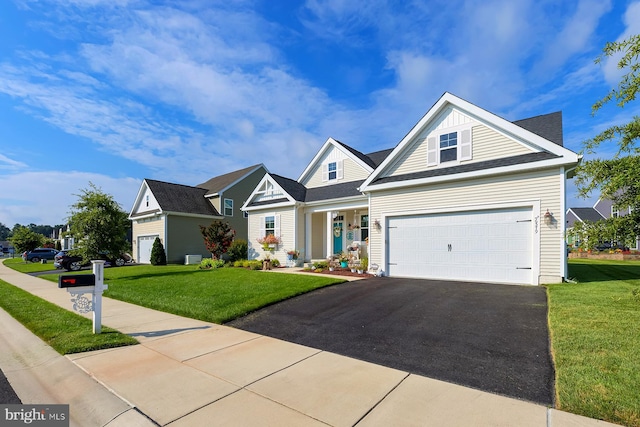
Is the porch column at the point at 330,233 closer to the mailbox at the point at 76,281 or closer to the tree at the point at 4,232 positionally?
the mailbox at the point at 76,281

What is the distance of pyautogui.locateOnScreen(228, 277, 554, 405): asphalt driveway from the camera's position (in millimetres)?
3814

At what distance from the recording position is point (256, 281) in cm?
1071

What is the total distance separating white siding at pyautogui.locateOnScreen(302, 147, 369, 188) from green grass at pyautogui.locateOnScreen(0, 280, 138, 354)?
12.7 m

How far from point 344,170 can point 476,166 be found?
25.3ft

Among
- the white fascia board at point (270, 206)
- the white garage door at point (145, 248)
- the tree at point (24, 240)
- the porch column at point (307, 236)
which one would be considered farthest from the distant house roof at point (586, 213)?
the tree at point (24, 240)

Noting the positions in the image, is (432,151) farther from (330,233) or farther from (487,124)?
(330,233)

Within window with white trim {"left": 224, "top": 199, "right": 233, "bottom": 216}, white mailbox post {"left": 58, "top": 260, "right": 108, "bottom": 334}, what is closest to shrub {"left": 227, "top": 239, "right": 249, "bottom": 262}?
window with white trim {"left": 224, "top": 199, "right": 233, "bottom": 216}

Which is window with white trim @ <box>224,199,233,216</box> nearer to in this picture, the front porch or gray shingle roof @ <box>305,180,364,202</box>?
gray shingle roof @ <box>305,180,364,202</box>

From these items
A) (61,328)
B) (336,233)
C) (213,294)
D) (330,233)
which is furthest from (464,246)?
(61,328)

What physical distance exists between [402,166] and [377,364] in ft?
30.3

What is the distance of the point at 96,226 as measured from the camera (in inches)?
557

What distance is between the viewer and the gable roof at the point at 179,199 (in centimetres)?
2258

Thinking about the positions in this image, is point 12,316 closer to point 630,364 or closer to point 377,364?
point 377,364

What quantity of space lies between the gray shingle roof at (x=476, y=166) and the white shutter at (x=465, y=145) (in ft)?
1.20
